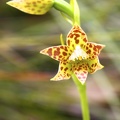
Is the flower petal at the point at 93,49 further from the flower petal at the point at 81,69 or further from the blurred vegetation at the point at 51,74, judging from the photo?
the blurred vegetation at the point at 51,74

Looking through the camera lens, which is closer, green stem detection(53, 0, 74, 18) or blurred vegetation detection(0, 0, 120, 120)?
green stem detection(53, 0, 74, 18)

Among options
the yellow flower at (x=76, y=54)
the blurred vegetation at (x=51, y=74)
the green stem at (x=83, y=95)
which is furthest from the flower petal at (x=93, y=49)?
the blurred vegetation at (x=51, y=74)

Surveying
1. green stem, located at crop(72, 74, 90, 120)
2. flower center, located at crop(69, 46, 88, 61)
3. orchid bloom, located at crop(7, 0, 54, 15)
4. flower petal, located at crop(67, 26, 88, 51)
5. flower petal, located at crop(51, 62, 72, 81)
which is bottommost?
green stem, located at crop(72, 74, 90, 120)

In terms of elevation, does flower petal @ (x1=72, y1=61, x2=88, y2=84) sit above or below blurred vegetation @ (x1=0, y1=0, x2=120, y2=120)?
below

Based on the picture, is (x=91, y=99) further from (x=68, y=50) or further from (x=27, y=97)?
(x=68, y=50)

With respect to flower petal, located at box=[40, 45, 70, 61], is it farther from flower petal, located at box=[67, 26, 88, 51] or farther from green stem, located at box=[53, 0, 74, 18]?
green stem, located at box=[53, 0, 74, 18]

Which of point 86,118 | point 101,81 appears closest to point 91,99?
point 101,81

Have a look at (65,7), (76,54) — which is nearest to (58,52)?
(76,54)

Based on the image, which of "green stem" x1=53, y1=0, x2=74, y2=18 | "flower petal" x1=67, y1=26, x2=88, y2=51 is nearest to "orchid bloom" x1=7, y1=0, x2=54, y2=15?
"green stem" x1=53, y1=0, x2=74, y2=18

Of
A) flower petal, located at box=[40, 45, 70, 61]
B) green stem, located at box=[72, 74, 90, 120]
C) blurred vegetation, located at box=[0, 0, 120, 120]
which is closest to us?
flower petal, located at box=[40, 45, 70, 61]
